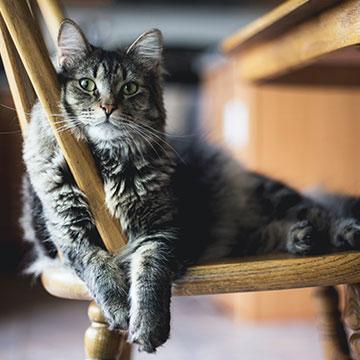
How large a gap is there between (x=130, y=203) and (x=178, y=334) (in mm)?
1363

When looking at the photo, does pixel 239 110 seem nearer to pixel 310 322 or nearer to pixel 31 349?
pixel 310 322

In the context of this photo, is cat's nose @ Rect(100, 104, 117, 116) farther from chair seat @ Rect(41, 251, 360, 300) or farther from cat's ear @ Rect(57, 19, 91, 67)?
chair seat @ Rect(41, 251, 360, 300)

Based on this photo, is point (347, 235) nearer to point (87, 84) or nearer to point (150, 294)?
point (150, 294)

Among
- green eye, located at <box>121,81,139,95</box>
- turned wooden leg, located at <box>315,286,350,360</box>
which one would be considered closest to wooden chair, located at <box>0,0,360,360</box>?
green eye, located at <box>121,81,139,95</box>

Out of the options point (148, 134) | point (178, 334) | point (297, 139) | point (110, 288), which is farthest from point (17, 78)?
point (297, 139)

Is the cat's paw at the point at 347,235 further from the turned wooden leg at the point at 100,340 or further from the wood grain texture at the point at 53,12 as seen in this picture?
the wood grain texture at the point at 53,12

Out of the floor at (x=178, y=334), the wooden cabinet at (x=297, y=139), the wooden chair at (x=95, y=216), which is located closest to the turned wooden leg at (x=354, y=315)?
the wooden chair at (x=95, y=216)

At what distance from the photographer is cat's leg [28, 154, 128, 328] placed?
90 cm

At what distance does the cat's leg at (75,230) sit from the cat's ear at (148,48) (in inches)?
8.4

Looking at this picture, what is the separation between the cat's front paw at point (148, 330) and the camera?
2.72 feet

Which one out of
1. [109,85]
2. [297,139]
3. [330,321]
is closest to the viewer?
[109,85]

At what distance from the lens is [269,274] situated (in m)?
0.89

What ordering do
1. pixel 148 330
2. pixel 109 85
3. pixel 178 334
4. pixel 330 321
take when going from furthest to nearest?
pixel 178 334
pixel 330 321
pixel 109 85
pixel 148 330

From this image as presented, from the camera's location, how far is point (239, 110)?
242cm
